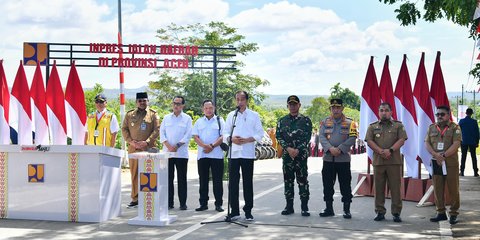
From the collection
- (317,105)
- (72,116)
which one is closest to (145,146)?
(72,116)

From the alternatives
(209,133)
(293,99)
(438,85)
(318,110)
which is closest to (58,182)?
(209,133)

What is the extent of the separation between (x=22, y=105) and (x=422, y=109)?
24.3ft

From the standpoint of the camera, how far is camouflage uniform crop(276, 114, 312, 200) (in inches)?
462

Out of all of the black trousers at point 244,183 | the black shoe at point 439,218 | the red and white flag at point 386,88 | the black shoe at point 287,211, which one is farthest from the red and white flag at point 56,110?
the black shoe at point 439,218

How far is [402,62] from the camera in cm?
1452

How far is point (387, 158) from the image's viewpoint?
459 inches

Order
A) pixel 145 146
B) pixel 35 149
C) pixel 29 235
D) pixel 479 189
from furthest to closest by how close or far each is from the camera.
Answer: pixel 479 189 < pixel 145 146 < pixel 35 149 < pixel 29 235

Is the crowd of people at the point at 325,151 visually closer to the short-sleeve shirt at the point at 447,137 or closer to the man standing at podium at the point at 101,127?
the short-sleeve shirt at the point at 447,137

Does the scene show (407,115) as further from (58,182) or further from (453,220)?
(58,182)

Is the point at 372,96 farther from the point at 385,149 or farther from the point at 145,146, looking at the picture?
the point at 145,146

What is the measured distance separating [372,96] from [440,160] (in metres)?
3.32

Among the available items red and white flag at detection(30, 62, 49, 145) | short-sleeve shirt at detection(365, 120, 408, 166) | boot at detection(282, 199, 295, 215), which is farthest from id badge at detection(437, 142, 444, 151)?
red and white flag at detection(30, 62, 49, 145)

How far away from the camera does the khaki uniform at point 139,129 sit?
1282cm

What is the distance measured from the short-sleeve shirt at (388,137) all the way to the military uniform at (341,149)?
375 mm
